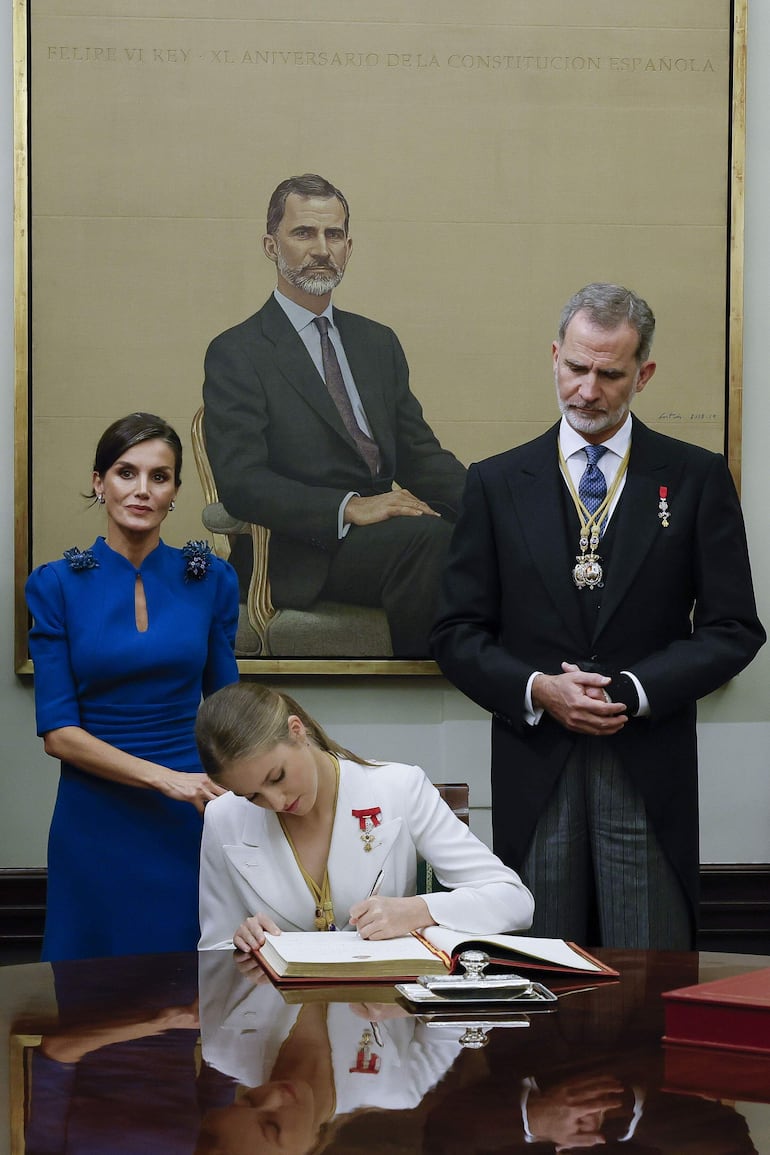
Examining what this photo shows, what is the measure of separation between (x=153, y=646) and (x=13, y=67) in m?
2.40

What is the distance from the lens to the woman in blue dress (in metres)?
3.27

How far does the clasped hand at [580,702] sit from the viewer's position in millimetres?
2826

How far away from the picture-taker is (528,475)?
3092mm

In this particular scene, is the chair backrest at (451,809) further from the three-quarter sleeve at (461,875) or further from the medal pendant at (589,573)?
the medal pendant at (589,573)

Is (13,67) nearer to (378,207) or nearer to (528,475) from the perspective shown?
(378,207)

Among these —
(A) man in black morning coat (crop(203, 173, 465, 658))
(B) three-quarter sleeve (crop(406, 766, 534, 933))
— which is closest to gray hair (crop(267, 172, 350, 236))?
(A) man in black morning coat (crop(203, 173, 465, 658))

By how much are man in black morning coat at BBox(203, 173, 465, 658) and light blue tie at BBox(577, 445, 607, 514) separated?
1.71m

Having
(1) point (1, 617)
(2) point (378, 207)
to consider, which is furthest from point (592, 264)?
(1) point (1, 617)

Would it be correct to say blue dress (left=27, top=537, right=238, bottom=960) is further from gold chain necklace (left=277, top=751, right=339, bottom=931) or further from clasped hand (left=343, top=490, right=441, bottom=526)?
clasped hand (left=343, top=490, right=441, bottom=526)

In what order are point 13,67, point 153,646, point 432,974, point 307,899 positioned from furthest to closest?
1. point 13,67
2. point 153,646
3. point 307,899
4. point 432,974

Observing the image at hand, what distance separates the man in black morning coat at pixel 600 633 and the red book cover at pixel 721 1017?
108 centimetres

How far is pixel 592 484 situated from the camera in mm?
3072

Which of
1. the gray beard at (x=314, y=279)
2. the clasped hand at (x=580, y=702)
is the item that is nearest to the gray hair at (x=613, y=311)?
the clasped hand at (x=580, y=702)

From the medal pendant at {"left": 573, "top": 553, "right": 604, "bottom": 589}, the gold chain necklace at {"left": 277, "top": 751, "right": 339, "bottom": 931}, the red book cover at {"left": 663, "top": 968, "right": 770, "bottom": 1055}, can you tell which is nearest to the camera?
the red book cover at {"left": 663, "top": 968, "right": 770, "bottom": 1055}
